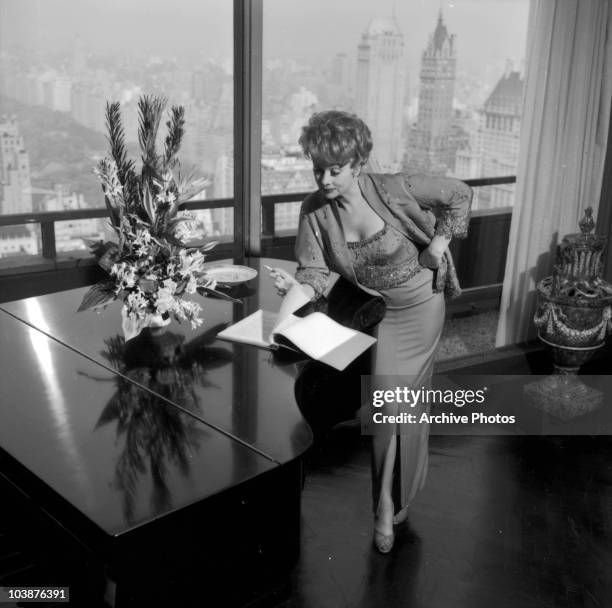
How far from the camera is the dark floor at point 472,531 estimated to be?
275 cm

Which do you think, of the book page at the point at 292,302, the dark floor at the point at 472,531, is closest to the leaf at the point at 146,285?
A: the book page at the point at 292,302

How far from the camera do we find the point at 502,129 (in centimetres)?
404

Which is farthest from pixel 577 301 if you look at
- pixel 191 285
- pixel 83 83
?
pixel 83 83

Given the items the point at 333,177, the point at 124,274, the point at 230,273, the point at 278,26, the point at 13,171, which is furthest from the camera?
the point at 278,26

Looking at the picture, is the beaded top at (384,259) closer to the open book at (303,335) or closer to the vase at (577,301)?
the open book at (303,335)

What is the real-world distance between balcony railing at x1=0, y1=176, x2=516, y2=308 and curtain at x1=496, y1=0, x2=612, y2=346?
0.09m

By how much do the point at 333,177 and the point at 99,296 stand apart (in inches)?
31.8

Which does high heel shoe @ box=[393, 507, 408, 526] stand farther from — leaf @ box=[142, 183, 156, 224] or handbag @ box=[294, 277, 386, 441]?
leaf @ box=[142, 183, 156, 224]

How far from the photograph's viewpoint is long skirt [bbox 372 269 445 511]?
112 inches

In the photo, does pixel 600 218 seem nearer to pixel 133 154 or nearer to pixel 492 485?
pixel 492 485

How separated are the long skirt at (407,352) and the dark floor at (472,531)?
0.87 feet

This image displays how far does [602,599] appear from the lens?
9.00ft

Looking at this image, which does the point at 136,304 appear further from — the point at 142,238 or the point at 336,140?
the point at 336,140

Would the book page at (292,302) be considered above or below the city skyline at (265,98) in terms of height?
below
